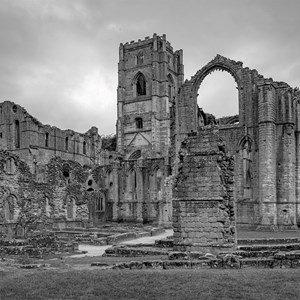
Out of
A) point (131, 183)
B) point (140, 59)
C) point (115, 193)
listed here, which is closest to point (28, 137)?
point (115, 193)

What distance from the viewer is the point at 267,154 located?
33969mm

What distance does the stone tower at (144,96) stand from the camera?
76750mm

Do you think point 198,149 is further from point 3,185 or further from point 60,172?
point 60,172

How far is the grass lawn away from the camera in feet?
31.0

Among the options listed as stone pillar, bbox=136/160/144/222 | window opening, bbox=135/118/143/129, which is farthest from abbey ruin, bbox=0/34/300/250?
window opening, bbox=135/118/143/129

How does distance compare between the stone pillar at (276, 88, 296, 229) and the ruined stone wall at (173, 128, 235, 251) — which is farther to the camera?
the stone pillar at (276, 88, 296, 229)

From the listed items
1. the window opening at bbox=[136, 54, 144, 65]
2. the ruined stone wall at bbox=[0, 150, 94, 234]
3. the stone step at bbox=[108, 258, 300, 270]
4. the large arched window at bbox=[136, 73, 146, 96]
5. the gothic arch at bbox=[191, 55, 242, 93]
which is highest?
the window opening at bbox=[136, 54, 144, 65]

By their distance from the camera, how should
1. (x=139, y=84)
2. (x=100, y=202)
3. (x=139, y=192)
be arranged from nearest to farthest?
(x=139, y=192)
(x=100, y=202)
(x=139, y=84)

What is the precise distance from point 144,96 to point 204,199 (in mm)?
63159

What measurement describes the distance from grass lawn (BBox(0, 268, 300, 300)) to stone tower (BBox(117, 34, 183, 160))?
6327cm

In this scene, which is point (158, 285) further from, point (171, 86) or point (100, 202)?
point (171, 86)

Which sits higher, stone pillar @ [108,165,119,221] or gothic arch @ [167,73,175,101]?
gothic arch @ [167,73,175,101]

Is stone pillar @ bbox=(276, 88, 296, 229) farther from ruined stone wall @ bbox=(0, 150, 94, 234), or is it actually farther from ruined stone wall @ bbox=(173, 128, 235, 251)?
ruined stone wall @ bbox=(173, 128, 235, 251)

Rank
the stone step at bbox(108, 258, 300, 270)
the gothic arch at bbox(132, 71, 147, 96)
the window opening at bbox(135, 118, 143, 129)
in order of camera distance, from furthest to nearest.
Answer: the gothic arch at bbox(132, 71, 147, 96) → the window opening at bbox(135, 118, 143, 129) → the stone step at bbox(108, 258, 300, 270)
